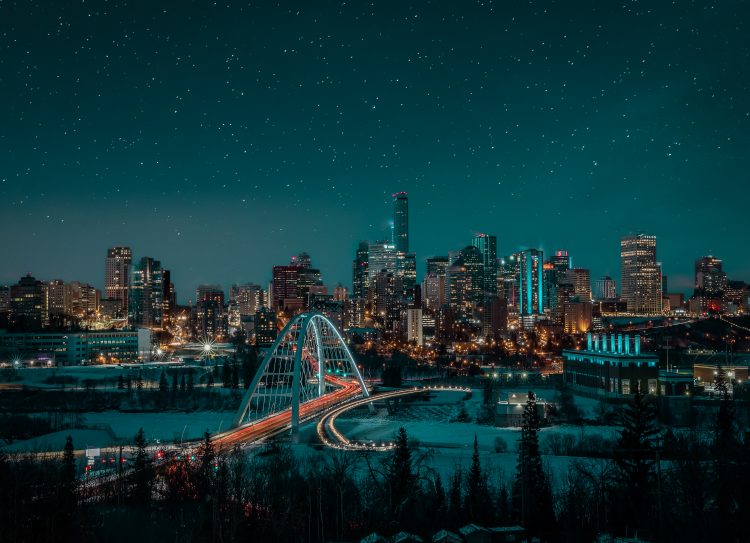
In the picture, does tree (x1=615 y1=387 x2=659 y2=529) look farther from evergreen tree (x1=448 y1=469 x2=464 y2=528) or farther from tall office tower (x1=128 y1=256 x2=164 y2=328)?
tall office tower (x1=128 y1=256 x2=164 y2=328)

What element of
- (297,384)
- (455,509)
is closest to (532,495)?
(455,509)

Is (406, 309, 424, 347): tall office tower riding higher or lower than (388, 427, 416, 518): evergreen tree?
higher

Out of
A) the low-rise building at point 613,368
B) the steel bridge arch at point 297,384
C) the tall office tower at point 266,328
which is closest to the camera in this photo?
the steel bridge arch at point 297,384

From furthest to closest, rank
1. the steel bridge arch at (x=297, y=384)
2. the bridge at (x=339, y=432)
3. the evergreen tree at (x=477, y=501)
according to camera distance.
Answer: the steel bridge arch at (x=297, y=384) < the bridge at (x=339, y=432) < the evergreen tree at (x=477, y=501)

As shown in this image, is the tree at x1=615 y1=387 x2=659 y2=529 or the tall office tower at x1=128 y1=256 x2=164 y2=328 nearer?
the tree at x1=615 y1=387 x2=659 y2=529

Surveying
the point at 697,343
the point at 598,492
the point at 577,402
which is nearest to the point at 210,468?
the point at 598,492

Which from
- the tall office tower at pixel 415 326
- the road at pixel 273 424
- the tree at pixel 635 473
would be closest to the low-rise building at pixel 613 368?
the road at pixel 273 424

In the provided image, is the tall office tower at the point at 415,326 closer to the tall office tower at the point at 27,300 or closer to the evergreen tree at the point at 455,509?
the tall office tower at the point at 27,300

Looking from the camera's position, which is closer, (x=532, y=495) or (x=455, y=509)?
(x=455, y=509)

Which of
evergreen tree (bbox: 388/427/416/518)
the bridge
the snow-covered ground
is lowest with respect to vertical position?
the snow-covered ground

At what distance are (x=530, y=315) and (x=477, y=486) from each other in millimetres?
169881

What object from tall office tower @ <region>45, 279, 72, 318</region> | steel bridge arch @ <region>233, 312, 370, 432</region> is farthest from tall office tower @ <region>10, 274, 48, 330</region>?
steel bridge arch @ <region>233, 312, 370, 432</region>

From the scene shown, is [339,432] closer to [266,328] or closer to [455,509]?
[455,509]

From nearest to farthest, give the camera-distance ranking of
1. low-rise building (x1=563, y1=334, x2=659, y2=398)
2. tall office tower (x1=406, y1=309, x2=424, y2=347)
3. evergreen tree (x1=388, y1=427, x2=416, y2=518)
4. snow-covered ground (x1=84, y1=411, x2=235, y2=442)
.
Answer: evergreen tree (x1=388, y1=427, x2=416, y2=518)
snow-covered ground (x1=84, y1=411, x2=235, y2=442)
low-rise building (x1=563, y1=334, x2=659, y2=398)
tall office tower (x1=406, y1=309, x2=424, y2=347)
